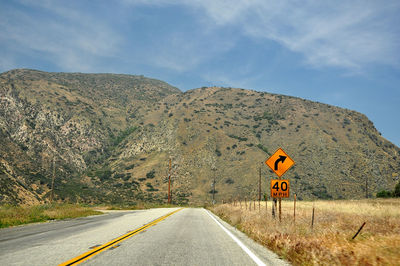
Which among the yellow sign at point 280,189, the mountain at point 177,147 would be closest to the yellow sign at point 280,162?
the yellow sign at point 280,189

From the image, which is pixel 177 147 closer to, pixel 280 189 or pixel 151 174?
pixel 151 174

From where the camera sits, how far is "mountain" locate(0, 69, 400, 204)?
7312 centimetres

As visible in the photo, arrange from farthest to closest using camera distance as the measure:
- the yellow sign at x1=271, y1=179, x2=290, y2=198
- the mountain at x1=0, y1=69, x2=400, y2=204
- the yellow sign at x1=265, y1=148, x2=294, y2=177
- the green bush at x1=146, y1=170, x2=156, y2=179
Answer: the green bush at x1=146, y1=170, x2=156, y2=179, the mountain at x1=0, y1=69, x2=400, y2=204, the yellow sign at x1=265, y1=148, x2=294, y2=177, the yellow sign at x1=271, y1=179, x2=290, y2=198

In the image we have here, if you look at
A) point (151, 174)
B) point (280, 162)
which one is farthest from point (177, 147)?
point (280, 162)

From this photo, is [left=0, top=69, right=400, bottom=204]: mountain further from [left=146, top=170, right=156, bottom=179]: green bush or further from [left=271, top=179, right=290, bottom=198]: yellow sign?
[left=271, top=179, right=290, bottom=198]: yellow sign

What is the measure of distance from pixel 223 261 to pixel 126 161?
9040 centimetres

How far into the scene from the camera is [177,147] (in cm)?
9369

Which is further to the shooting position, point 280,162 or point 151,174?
point 151,174

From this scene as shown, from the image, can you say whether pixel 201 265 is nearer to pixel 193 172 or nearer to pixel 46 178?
pixel 46 178

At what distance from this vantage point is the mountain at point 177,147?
73.1 metres

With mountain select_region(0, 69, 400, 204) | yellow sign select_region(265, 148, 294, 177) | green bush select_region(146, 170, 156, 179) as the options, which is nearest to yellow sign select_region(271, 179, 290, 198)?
yellow sign select_region(265, 148, 294, 177)

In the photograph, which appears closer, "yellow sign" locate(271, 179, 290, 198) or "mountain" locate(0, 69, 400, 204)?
"yellow sign" locate(271, 179, 290, 198)

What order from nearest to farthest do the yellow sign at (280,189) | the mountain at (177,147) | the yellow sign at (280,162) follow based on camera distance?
the yellow sign at (280,189) < the yellow sign at (280,162) < the mountain at (177,147)

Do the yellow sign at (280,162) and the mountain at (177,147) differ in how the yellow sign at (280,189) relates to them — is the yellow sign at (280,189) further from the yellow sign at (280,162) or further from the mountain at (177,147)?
the mountain at (177,147)
